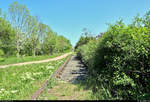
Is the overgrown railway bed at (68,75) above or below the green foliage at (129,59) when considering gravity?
below

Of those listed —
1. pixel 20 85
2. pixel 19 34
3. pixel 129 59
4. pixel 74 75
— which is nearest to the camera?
pixel 129 59

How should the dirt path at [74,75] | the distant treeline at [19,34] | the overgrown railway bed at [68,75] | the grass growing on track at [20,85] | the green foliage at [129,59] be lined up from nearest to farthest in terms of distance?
the green foliage at [129,59]
the grass growing on track at [20,85]
the overgrown railway bed at [68,75]
the dirt path at [74,75]
the distant treeline at [19,34]

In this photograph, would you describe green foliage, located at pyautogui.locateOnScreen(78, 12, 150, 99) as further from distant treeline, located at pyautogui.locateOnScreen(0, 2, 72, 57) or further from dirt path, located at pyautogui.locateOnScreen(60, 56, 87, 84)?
distant treeline, located at pyautogui.locateOnScreen(0, 2, 72, 57)

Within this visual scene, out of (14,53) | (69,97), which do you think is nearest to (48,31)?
(14,53)

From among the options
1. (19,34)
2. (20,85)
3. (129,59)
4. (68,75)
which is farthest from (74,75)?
(19,34)

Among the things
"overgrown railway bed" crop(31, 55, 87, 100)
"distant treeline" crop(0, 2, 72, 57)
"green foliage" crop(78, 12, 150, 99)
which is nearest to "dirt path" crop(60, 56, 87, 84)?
"overgrown railway bed" crop(31, 55, 87, 100)

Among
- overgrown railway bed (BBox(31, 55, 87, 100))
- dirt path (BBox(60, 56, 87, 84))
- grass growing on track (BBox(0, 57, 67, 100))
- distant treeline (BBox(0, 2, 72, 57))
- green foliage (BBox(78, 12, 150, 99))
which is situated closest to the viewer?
green foliage (BBox(78, 12, 150, 99))

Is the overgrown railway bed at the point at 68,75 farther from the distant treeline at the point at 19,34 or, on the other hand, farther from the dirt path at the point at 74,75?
the distant treeline at the point at 19,34


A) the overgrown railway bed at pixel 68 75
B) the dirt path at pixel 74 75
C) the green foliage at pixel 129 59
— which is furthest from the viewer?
the dirt path at pixel 74 75

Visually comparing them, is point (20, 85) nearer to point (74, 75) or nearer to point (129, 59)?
point (74, 75)

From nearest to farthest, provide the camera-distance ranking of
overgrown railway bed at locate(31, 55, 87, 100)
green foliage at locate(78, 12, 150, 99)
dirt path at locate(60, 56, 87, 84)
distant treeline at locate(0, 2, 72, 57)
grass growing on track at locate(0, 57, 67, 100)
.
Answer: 1. green foliage at locate(78, 12, 150, 99)
2. grass growing on track at locate(0, 57, 67, 100)
3. overgrown railway bed at locate(31, 55, 87, 100)
4. dirt path at locate(60, 56, 87, 84)
5. distant treeline at locate(0, 2, 72, 57)

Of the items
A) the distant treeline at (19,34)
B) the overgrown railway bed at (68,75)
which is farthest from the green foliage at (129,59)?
the distant treeline at (19,34)

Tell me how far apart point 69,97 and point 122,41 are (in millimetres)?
2274

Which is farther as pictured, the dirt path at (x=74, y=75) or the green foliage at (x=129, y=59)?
the dirt path at (x=74, y=75)
